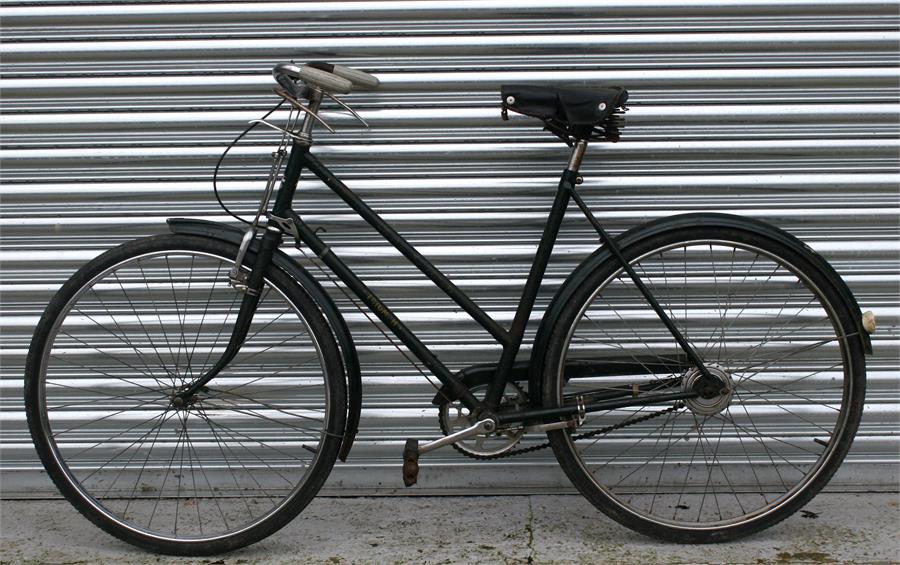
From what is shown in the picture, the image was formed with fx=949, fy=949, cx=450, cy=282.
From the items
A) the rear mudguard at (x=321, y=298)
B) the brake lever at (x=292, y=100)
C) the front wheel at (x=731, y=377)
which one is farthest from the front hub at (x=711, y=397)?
the brake lever at (x=292, y=100)

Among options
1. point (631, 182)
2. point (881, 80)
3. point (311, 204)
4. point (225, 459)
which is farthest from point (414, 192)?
point (881, 80)

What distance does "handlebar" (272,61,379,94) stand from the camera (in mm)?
3105

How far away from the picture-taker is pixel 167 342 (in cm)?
379

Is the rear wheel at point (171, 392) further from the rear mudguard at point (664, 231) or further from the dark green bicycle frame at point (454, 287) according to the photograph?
the rear mudguard at point (664, 231)

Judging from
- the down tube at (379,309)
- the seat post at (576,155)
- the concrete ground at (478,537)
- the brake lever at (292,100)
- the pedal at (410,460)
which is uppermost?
the brake lever at (292,100)

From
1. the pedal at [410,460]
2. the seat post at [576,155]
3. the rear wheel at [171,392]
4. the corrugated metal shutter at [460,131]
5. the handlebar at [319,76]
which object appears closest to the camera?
the handlebar at [319,76]

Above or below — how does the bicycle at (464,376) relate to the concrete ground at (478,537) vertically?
above

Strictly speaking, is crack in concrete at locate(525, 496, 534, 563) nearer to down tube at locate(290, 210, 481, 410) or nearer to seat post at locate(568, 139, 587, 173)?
down tube at locate(290, 210, 481, 410)

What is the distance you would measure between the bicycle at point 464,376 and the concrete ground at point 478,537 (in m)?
0.10

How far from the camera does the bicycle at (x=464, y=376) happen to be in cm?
331

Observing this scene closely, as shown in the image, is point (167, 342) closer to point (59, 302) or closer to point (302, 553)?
point (59, 302)

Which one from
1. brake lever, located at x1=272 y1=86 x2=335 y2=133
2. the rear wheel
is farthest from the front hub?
brake lever, located at x1=272 y1=86 x2=335 y2=133

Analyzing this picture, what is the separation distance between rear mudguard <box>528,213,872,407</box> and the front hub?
49 centimetres

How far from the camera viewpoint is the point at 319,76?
10.2 feet
